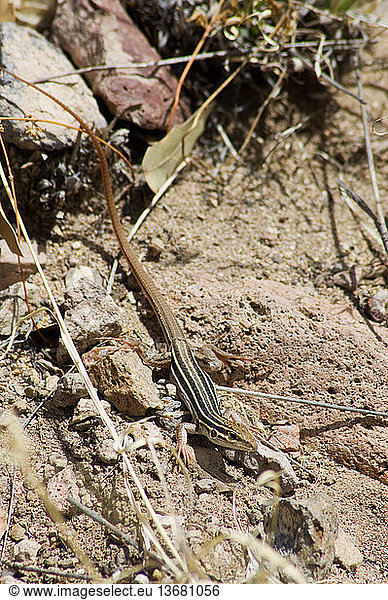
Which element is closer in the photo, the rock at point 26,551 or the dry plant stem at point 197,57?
the rock at point 26,551

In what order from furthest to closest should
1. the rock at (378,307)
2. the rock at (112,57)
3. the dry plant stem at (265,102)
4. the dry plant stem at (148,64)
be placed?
the dry plant stem at (265,102) < the rock at (112,57) < the dry plant stem at (148,64) < the rock at (378,307)

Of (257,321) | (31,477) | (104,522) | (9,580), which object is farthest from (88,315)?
(9,580)

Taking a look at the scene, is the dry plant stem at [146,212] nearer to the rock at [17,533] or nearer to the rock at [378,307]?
the rock at [17,533]

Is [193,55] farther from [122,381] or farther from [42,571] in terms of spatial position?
[42,571]

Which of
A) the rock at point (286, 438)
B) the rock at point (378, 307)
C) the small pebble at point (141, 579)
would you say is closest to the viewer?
the small pebble at point (141, 579)

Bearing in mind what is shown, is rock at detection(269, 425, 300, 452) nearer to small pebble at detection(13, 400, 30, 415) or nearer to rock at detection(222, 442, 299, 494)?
rock at detection(222, 442, 299, 494)

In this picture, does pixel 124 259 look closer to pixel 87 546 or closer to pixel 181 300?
pixel 181 300

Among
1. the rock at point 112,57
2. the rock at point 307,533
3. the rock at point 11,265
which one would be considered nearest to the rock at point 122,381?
the rock at point 11,265
